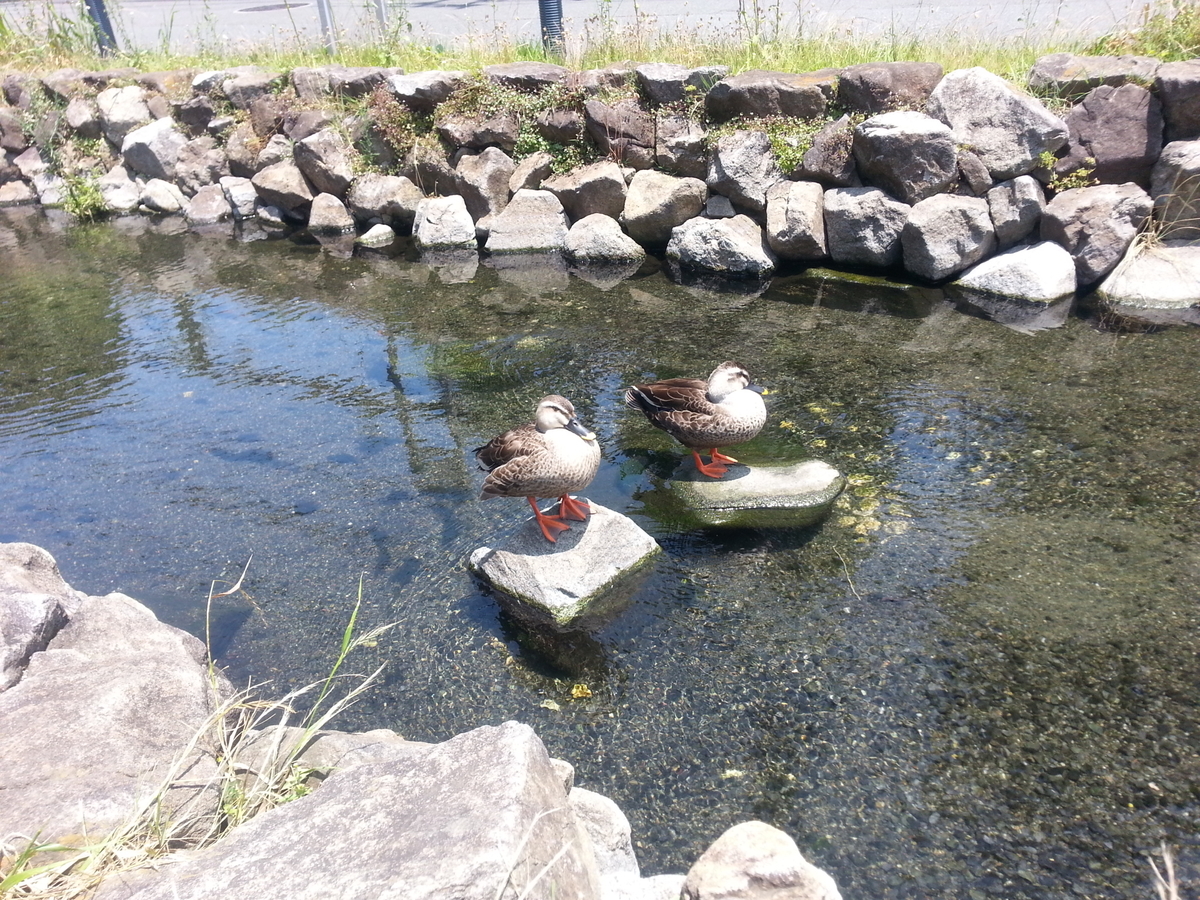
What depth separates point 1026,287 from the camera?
8633mm

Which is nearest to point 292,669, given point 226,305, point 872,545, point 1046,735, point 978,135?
point 872,545

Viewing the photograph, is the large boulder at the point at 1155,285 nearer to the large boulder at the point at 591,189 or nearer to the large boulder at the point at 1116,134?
the large boulder at the point at 1116,134

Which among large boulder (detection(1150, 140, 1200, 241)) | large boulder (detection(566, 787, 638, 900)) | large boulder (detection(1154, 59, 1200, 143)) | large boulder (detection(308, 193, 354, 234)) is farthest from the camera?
large boulder (detection(308, 193, 354, 234))

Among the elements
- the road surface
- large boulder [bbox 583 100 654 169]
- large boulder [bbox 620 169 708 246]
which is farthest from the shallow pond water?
the road surface

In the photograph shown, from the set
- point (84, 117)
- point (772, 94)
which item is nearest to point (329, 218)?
point (84, 117)

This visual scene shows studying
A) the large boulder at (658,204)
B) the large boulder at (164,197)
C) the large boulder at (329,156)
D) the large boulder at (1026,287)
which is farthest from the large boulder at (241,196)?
the large boulder at (1026,287)

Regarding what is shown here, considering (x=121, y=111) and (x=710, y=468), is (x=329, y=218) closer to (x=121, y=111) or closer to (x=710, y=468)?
(x=121, y=111)

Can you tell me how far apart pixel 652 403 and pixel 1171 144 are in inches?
261

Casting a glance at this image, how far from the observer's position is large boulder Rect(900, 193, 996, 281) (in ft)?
29.1

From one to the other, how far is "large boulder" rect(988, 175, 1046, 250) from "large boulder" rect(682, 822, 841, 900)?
26.8 feet

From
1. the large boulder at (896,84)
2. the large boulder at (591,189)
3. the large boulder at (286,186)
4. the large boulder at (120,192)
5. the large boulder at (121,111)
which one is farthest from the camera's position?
the large boulder at (121,111)

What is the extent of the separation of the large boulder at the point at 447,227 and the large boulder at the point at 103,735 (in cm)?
870

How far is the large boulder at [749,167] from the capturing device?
33.1 feet

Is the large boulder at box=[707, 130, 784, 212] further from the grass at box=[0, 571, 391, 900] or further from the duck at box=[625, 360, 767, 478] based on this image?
the grass at box=[0, 571, 391, 900]
